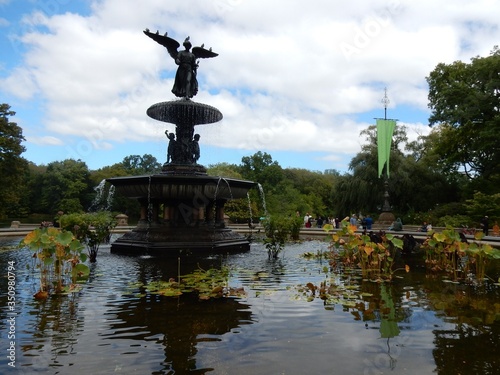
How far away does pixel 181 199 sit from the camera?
13.2 metres

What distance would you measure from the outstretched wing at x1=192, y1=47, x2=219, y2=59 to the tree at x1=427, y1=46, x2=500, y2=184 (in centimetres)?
2382

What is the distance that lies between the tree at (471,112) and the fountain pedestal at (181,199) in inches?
974

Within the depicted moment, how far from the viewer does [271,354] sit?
4.05m

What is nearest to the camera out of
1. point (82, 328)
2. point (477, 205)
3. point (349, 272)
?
point (82, 328)

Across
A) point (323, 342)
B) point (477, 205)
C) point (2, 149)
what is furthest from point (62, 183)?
point (323, 342)

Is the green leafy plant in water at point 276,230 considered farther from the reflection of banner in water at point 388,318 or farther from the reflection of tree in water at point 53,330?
the reflection of tree in water at point 53,330

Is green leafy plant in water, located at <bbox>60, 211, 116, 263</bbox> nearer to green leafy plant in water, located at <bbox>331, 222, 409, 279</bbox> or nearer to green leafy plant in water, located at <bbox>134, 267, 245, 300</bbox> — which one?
green leafy plant in water, located at <bbox>134, 267, 245, 300</bbox>

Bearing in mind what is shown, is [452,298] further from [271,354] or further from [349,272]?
[271,354]

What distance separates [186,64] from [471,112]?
1020 inches

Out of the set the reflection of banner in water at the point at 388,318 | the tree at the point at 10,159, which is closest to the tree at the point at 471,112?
the reflection of banner in water at the point at 388,318

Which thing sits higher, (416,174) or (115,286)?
(416,174)

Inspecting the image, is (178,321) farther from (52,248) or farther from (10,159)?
(10,159)

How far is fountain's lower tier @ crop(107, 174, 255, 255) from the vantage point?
40.9 ft

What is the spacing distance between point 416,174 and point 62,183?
154 ft
